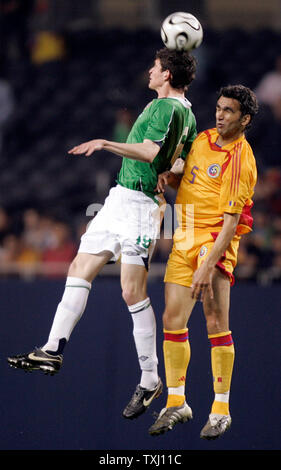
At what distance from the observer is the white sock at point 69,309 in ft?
17.3

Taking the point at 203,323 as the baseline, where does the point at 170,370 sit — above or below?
below

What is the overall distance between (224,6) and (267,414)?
7.18 m

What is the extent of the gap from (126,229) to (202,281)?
569 millimetres

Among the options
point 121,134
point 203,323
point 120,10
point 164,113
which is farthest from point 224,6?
point 164,113

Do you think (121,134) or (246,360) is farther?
(121,134)

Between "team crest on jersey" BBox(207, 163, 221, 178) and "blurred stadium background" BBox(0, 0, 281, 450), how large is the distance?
1570mm

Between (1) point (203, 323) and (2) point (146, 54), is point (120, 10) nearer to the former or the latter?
(2) point (146, 54)

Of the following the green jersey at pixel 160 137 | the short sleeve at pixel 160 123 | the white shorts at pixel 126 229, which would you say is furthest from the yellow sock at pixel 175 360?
the short sleeve at pixel 160 123

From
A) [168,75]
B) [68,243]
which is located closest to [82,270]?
[168,75]

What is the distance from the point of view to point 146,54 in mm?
11641

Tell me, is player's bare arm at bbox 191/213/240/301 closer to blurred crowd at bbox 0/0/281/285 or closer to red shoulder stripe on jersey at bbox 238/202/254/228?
red shoulder stripe on jersey at bbox 238/202/254/228

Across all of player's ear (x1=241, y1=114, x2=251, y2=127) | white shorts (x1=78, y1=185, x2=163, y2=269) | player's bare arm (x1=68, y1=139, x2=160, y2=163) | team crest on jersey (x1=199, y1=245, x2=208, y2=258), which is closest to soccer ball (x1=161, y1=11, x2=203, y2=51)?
player's ear (x1=241, y1=114, x2=251, y2=127)

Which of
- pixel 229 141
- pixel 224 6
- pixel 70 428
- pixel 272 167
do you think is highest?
pixel 224 6

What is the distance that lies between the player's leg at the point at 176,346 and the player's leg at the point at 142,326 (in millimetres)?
Answer: 100
